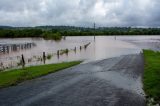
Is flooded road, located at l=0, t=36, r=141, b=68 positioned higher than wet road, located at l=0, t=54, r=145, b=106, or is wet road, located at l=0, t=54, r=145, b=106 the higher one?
wet road, located at l=0, t=54, r=145, b=106

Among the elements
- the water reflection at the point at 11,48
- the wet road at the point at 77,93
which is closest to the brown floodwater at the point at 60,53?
the water reflection at the point at 11,48

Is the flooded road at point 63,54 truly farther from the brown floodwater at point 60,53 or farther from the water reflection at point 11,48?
the water reflection at point 11,48

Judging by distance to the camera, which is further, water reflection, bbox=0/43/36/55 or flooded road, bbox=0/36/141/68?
water reflection, bbox=0/43/36/55

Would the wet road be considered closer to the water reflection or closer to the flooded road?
the flooded road

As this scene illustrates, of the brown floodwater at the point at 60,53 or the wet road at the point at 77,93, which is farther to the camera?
the brown floodwater at the point at 60,53

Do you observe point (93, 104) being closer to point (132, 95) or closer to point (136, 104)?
point (136, 104)

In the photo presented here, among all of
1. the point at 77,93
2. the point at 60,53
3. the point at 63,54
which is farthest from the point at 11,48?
the point at 77,93

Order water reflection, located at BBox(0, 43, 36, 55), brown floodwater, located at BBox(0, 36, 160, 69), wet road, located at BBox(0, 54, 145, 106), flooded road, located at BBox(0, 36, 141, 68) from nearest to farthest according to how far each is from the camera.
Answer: wet road, located at BBox(0, 54, 145, 106) < flooded road, located at BBox(0, 36, 141, 68) < brown floodwater, located at BBox(0, 36, 160, 69) < water reflection, located at BBox(0, 43, 36, 55)

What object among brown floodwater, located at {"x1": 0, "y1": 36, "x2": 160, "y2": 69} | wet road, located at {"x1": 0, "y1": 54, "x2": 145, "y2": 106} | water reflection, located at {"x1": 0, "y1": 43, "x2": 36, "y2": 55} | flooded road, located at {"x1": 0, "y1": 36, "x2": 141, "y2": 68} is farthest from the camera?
water reflection, located at {"x1": 0, "y1": 43, "x2": 36, "y2": 55}

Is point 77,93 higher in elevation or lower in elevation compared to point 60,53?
higher

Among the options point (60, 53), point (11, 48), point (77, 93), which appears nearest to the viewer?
point (77, 93)

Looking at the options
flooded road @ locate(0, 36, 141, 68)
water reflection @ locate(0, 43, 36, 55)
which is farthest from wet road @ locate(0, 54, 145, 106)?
water reflection @ locate(0, 43, 36, 55)

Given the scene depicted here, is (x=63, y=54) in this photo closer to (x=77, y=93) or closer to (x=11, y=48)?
(x=11, y=48)

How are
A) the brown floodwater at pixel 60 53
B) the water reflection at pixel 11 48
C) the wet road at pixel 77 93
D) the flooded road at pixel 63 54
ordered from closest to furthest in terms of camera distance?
the wet road at pixel 77 93, the flooded road at pixel 63 54, the brown floodwater at pixel 60 53, the water reflection at pixel 11 48
